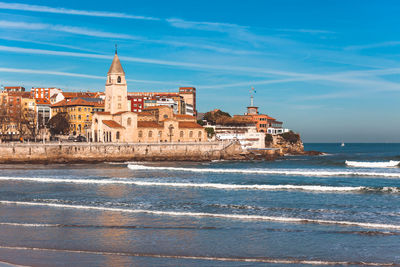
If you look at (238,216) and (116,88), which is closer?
(238,216)

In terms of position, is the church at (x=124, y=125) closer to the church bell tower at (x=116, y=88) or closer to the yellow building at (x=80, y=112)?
the church bell tower at (x=116, y=88)

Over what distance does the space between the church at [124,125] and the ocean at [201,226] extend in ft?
131

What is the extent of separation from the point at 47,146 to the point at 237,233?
158 feet

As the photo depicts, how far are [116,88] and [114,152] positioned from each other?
54.6 ft

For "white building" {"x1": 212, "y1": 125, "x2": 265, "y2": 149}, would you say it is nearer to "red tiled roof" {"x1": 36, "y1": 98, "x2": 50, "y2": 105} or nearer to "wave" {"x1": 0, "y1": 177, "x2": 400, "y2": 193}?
"red tiled roof" {"x1": 36, "y1": 98, "x2": 50, "y2": 105}

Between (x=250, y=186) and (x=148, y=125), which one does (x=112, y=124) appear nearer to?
(x=148, y=125)

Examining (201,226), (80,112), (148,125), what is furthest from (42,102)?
(201,226)

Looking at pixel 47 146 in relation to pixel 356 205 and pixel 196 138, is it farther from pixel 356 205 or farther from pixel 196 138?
pixel 356 205

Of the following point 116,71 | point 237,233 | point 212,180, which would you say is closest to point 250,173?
point 212,180

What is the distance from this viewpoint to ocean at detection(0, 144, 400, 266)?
13227mm

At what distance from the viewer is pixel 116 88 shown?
248 ft

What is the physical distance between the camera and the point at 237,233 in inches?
636

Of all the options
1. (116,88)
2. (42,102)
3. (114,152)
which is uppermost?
(42,102)

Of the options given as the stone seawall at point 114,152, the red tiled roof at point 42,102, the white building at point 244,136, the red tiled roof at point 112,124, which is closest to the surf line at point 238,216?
the stone seawall at point 114,152
